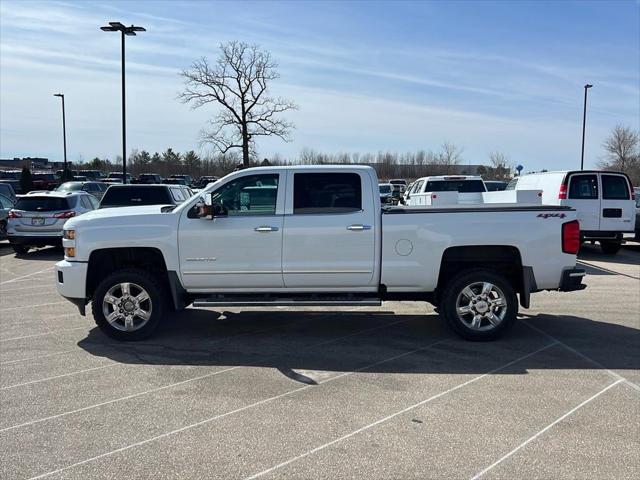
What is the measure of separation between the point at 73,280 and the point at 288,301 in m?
2.54

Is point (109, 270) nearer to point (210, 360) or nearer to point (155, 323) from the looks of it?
point (155, 323)

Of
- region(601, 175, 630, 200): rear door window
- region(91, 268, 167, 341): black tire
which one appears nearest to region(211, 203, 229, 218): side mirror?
region(91, 268, 167, 341): black tire

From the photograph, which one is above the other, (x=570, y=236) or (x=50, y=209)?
(x=570, y=236)

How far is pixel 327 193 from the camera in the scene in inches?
263

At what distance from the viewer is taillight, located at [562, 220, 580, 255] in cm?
652

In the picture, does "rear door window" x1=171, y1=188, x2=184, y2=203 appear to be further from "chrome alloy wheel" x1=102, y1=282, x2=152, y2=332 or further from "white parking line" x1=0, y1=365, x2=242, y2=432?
"white parking line" x1=0, y1=365, x2=242, y2=432

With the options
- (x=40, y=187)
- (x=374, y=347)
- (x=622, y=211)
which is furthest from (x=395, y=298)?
(x=40, y=187)

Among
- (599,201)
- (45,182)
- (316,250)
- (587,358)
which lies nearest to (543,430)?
(587,358)

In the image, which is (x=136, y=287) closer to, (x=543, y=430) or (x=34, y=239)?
(x=543, y=430)

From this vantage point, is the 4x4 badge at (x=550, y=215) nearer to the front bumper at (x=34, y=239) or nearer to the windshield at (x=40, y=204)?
the front bumper at (x=34, y=239)

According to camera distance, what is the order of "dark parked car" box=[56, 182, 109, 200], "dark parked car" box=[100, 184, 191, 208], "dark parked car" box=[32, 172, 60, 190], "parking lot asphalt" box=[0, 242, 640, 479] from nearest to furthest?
"parking lot asphalt" box=[0, 242, 640, 479] → "dark parked car" box=[100, 184, 191, 208] → "dark parked car" box=[56, 182, 109, 200] → "dark parked car" box=[32, 172, 60, 190]

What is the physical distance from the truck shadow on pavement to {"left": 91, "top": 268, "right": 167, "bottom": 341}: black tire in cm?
12

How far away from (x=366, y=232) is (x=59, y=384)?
3504 millimetres

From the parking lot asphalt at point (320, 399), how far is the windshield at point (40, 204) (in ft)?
25.3
